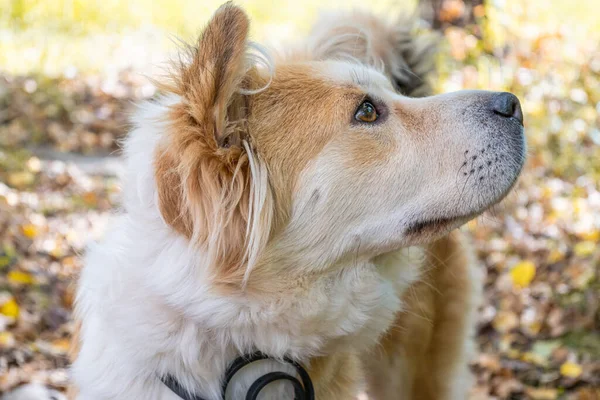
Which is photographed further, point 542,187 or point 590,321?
point 542,187

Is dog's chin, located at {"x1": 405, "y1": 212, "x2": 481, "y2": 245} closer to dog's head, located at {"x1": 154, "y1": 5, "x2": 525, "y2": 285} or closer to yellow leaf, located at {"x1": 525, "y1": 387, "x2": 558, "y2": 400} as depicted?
dog's head, located at {"x1": 154, "y1": 5, "x2": 525, "y2": 285}

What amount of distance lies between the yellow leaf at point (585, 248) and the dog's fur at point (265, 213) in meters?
3.09

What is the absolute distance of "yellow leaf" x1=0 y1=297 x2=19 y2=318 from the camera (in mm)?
4367

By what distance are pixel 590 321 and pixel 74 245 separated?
12.4ft

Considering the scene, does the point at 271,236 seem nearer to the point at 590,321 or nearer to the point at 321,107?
the point at 321,107

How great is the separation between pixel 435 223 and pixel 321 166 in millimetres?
440

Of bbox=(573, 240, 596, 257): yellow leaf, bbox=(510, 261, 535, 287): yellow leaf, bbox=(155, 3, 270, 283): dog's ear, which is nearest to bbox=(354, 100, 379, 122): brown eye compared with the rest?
bbox=(155, 3, 270, 283): dog's ear

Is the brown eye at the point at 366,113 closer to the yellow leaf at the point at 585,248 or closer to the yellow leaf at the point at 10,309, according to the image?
the yellow leaf at the point at 10,309

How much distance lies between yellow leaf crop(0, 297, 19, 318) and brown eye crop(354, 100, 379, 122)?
2.91 meters

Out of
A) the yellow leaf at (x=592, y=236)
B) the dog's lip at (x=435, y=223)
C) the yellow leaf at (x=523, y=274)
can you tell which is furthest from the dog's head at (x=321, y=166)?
the yellow leaf at (x=592, y=236)

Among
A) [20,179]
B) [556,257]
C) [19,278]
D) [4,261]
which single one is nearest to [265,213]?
[19,278]

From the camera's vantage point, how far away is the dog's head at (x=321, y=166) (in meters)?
2.25

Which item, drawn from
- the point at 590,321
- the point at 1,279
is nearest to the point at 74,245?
the point at 1,279

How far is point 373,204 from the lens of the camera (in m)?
2.41
